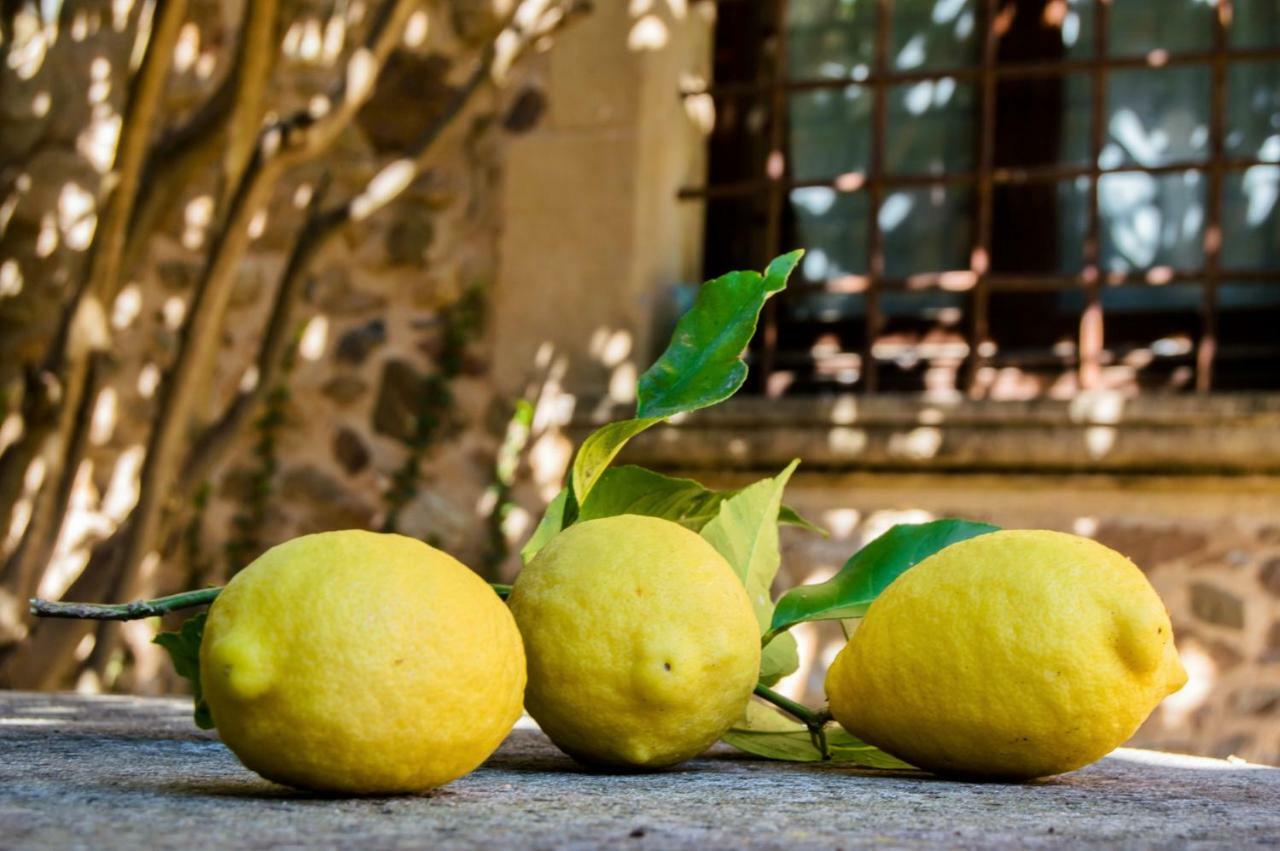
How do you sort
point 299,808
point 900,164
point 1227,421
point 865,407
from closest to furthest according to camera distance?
point 299,808
point 1227,421
point 865,407
point 900,164

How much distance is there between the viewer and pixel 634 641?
821 mm

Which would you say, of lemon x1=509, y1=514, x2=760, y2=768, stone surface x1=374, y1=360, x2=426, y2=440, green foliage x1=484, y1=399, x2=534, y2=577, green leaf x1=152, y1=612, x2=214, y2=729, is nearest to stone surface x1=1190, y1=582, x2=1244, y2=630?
green foliage x1=484, y1=399, x2=534, y2=577

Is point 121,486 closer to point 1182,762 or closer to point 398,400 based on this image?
point 398,400

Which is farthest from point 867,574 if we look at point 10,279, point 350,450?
point 10,279

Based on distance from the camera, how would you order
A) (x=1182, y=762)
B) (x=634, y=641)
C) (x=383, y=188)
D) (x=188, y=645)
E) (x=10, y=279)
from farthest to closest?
(x=10, y=279) < (x=383, y=188) < (x=1182, y=762) < (x=188, y=645) < (x=634, y=641)

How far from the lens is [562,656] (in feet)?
2.73

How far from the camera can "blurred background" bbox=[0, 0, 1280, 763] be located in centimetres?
271

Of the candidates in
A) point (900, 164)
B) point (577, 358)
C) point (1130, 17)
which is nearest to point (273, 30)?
point (577, 358)

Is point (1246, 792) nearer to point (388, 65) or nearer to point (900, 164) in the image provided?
point (900, 164)

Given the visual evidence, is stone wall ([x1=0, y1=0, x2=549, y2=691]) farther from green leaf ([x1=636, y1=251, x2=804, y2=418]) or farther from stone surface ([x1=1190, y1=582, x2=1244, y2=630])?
green leaf ([x1=636, y1=251, x2=804, y2=418])

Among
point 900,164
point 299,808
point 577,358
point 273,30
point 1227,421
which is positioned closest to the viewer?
point 299,808

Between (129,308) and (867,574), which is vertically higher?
(129,308)

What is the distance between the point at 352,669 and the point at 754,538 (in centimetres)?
39

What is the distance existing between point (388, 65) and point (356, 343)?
0.64 meters
